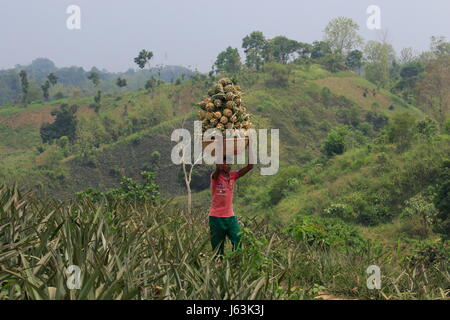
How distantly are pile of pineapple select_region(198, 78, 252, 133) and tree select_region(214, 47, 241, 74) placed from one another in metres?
39.7

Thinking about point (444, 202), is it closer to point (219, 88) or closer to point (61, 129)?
point (219, 88)

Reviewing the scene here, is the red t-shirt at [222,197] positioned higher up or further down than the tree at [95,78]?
further down

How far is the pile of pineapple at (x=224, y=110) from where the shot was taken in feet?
18.4

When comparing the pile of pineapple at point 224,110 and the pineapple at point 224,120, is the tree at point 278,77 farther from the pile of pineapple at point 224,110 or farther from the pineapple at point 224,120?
the pineapple at point 224,120

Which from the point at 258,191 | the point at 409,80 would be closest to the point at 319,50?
the point at 409,80

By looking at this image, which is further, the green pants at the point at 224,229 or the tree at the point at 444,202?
the tree at the point at 444,202

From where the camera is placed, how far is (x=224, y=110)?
5684mm

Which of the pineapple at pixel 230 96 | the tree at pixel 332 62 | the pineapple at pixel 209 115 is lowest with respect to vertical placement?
the pineapple at pixel 209 115

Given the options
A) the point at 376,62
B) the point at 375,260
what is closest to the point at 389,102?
the point at 376,62

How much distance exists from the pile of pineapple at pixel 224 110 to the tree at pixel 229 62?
130 feet

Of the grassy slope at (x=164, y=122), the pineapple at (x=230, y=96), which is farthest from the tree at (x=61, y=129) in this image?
the pineapple at (x=230, y=96)

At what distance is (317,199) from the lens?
1936 cm

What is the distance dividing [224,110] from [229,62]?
41.3 m
